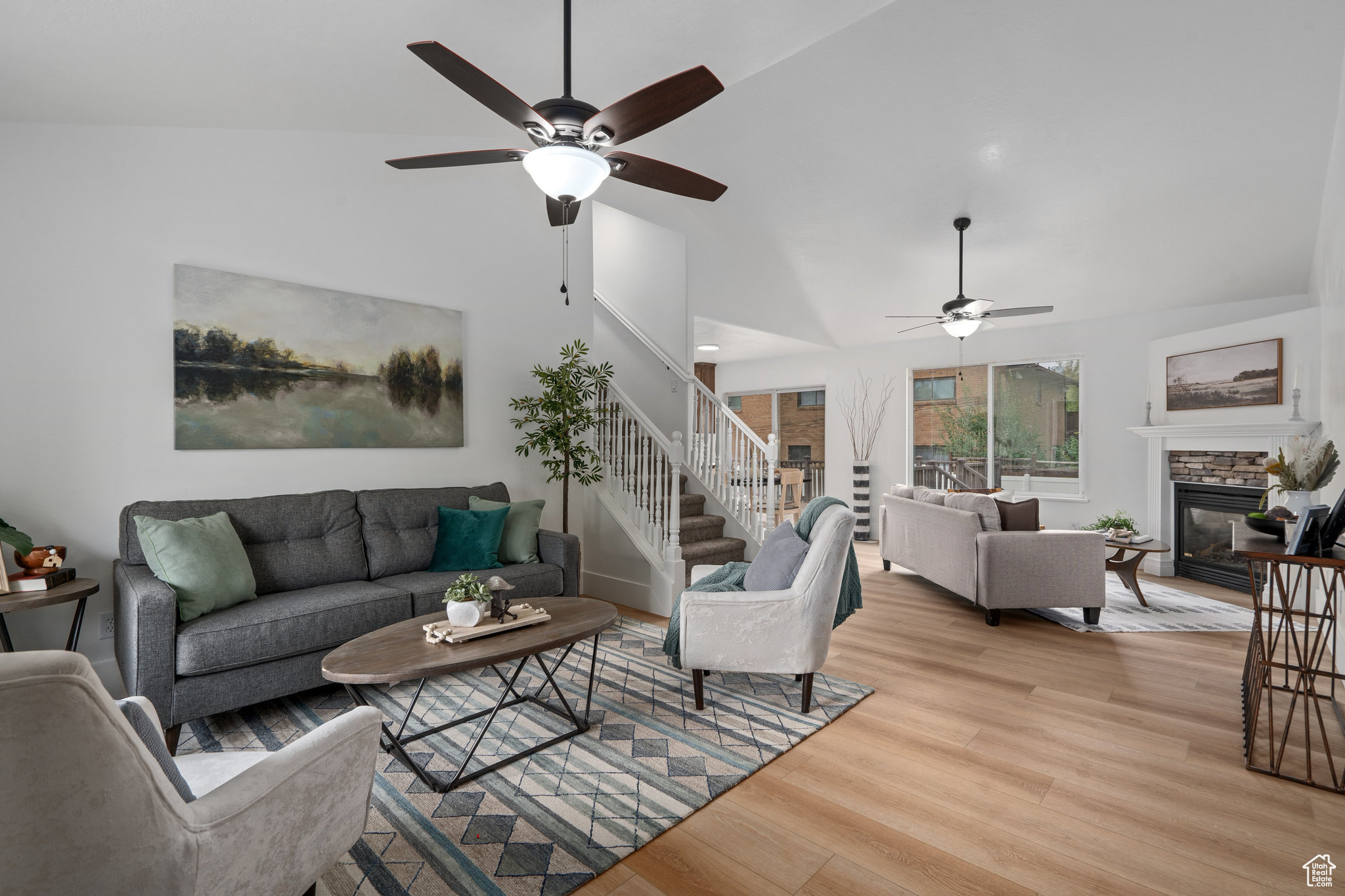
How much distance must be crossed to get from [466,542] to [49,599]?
171cm

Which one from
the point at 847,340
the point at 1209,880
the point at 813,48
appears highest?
the point at 813,48

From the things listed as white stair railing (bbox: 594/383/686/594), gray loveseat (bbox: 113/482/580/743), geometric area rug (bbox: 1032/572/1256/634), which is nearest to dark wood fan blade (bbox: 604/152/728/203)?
gray loveseat (bbox: 113/482/580/743)

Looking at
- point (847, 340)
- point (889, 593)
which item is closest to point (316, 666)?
point (889, 593)

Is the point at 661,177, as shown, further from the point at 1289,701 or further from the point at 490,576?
the point at 1289,701

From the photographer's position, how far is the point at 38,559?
2527 millimetres

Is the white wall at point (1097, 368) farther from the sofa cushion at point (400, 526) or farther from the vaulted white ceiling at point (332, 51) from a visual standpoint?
the sofa cushion at point (400, 526)

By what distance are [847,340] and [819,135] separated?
3.75 m

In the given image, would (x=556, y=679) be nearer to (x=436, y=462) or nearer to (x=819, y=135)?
(x=436, y=462)

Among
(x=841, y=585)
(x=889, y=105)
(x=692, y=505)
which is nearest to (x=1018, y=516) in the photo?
(x=841, y=585)

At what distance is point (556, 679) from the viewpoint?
10.3 feet

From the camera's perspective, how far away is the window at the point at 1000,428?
6652 millimetres

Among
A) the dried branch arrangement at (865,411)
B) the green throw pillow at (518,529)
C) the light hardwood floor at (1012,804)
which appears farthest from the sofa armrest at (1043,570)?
the dried branch arrangement at (865,411)

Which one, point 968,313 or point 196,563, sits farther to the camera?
point 968,313

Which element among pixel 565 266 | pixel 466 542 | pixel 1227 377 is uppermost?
pixel 565 266
